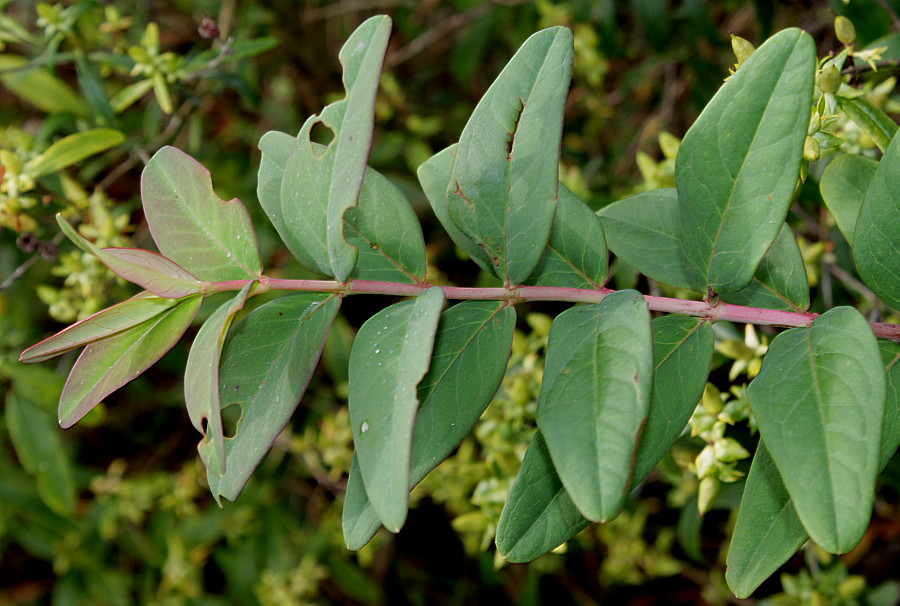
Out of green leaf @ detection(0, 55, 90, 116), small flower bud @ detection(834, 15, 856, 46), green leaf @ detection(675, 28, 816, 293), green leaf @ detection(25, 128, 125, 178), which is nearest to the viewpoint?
green leaf @ detection(675, 28, 816, 293)

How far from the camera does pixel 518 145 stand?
97 cm

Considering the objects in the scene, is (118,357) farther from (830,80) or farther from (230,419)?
(230,419)

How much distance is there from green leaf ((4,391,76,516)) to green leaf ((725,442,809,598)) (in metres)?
2.04

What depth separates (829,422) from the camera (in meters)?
0.83

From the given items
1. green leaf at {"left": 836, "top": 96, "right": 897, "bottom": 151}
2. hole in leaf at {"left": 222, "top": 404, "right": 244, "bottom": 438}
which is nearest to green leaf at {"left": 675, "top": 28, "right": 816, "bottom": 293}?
green leaf at {"left": 836, "top": 96, "right": 897, "bottom": 151}

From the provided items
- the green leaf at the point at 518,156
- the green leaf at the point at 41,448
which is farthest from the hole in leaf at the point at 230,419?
the green leaf at the point at 518,156

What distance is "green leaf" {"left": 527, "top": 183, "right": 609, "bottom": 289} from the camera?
108cm

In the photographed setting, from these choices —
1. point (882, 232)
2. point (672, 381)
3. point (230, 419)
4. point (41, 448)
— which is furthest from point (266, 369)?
point (230, 419)

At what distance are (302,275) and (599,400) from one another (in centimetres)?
199

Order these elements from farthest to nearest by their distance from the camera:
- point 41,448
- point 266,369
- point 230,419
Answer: point 230,419, point 41,448, point 266,369

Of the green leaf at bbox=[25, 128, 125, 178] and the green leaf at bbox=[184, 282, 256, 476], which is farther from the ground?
the green leaf at bbox=[184, 282, 256, 476]

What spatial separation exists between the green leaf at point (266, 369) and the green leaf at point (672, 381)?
0.45m

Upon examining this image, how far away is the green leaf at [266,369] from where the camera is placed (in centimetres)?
99

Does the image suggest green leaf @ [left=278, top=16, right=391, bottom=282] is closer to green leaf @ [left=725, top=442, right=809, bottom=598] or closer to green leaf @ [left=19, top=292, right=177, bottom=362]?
green leaf @ [left=19, top=292, right=177, bottom=362]
